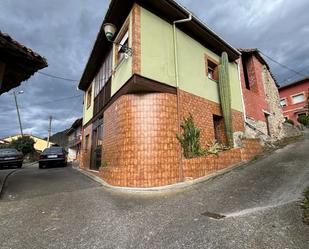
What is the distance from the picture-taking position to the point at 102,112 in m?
10.3

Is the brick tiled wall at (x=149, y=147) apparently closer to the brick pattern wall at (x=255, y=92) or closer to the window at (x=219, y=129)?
the window at (x=219, y=129)

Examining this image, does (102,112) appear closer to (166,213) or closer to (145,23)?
(145,23)

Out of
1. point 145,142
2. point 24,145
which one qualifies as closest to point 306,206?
point 145,142

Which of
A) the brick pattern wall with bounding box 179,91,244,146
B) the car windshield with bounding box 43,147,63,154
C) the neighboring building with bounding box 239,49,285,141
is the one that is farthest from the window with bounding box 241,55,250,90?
the car windshield with bounding box 43,147,63,154

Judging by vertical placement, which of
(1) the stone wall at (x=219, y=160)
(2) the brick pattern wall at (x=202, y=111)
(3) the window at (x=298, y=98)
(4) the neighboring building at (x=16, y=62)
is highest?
(3) the window at (x=298, y=98)

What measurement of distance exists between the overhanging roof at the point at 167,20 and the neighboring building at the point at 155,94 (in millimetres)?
37

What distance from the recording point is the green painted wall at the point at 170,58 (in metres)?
7.29

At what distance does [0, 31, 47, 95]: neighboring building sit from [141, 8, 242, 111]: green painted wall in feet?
10.4

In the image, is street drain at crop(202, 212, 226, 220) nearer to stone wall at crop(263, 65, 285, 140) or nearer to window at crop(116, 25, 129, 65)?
window at crop(116, 25, 129, 65)

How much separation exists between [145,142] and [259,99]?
391 inches

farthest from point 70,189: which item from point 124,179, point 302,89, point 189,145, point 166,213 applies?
point 302,89

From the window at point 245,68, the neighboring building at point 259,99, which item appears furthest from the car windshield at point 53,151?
the window at point 245,68

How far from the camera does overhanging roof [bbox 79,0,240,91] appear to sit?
7590 mm

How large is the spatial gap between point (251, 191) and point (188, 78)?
495cm
